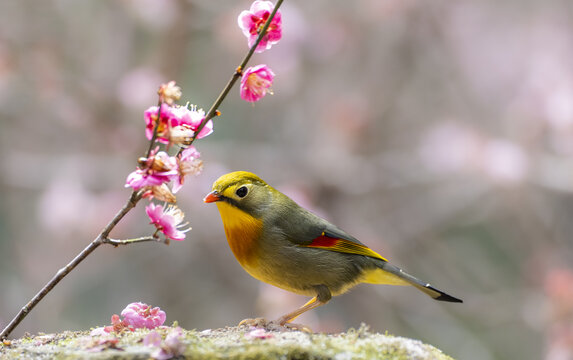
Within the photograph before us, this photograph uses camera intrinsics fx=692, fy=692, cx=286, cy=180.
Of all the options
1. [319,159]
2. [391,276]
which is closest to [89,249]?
[391,276]

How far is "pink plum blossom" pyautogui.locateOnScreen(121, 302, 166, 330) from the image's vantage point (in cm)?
234

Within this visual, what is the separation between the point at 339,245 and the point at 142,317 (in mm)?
900

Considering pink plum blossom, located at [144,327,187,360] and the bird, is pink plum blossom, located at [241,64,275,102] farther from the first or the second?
pink plum blossom, located at [144,327,187,360]

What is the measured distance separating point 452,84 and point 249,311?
3.28m

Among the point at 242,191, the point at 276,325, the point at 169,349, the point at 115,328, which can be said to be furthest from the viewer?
the point at 242,191

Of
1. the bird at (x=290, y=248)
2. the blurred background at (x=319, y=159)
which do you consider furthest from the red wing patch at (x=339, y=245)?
the blurred background at (x=319, y=159)

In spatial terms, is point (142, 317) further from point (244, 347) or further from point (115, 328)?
point (244, 347)

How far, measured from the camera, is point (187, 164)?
6.61 ft

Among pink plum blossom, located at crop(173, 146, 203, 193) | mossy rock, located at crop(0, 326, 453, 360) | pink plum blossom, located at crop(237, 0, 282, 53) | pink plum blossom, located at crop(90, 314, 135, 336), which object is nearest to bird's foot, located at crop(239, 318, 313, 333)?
mossy rock, located at crop(0, 326, 453, 360)

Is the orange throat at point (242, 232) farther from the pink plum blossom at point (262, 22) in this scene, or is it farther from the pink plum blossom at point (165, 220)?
the pink plum blossom at point (262, 22)

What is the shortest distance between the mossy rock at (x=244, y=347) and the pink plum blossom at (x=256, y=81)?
74 cm

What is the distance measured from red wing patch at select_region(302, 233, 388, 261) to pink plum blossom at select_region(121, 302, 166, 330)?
0.73 metres

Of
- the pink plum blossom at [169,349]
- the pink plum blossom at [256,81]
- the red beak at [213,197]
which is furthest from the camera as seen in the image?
the red beak at [213,197]

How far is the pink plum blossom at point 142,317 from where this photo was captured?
7.68 feet
